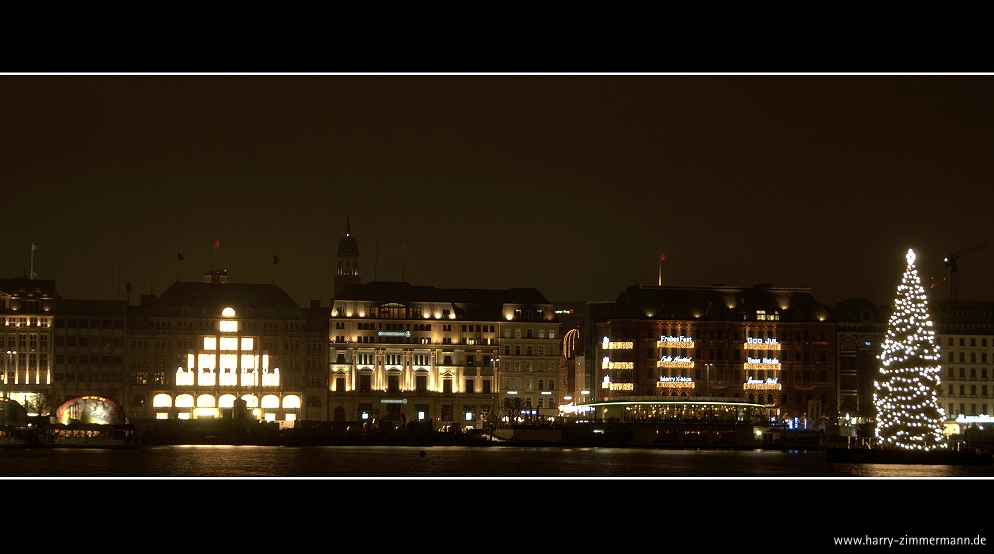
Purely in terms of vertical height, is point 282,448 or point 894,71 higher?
point 894,71

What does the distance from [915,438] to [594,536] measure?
3602cm

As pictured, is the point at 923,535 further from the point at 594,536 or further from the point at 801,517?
the point at 594,536

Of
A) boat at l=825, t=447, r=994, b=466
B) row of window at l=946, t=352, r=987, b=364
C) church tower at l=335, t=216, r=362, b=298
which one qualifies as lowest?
boat at l=825, t=447, r=994, b=466

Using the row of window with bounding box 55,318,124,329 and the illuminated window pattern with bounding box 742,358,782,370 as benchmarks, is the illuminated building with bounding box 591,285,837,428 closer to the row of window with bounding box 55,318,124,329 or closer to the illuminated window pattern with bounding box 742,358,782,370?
the illuminated window pattern with bounding box 742,358,782,370

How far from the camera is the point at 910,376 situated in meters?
60.5

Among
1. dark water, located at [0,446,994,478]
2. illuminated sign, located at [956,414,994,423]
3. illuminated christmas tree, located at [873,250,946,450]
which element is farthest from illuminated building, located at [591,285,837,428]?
illuminated christmas tree, located at [873,250,946,450]

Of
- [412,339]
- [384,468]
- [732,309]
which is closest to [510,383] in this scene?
[412,339]

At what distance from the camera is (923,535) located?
1110 inches

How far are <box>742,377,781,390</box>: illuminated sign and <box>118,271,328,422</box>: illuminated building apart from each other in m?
36.4

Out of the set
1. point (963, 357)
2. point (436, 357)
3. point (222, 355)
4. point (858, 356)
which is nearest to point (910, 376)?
point (436, 357)

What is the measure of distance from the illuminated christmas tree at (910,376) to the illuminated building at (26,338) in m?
78.3

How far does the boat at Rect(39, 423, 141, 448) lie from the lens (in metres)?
90.9

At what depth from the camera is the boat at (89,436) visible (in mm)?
90875

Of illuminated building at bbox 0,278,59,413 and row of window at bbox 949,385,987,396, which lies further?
row of window at bbox 949,385,987,396
